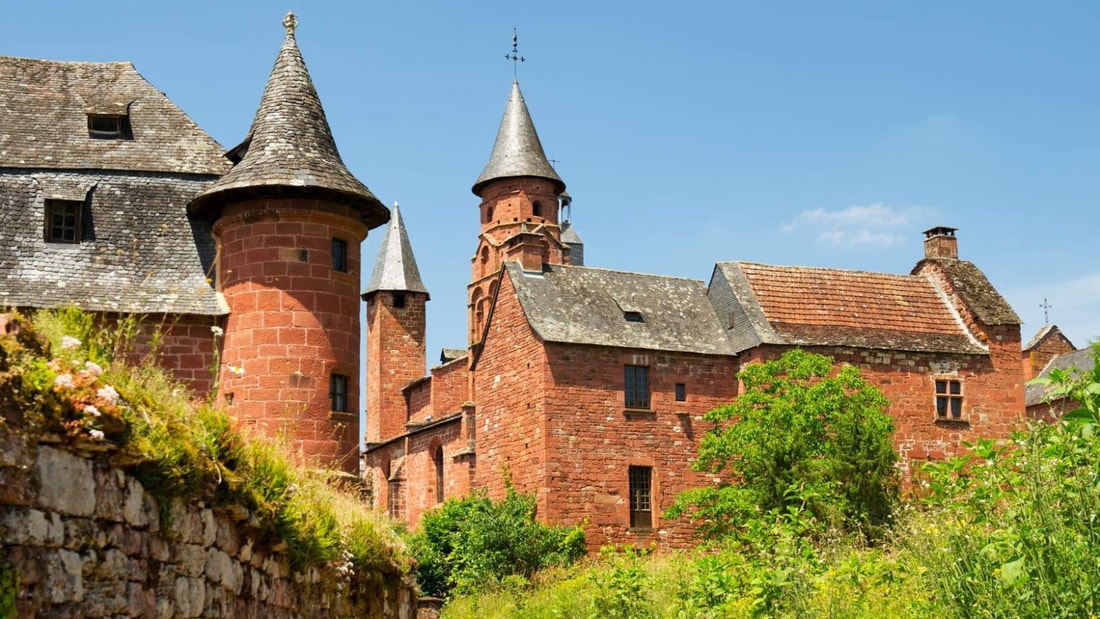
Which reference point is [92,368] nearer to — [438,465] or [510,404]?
A: [510,404]

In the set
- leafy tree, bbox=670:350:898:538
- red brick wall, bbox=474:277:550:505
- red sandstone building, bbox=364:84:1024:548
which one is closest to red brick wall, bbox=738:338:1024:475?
red sandstone building, bbox=364:84:1024:548

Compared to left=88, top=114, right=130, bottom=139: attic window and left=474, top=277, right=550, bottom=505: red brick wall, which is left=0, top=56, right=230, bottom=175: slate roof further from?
left=474, top=277, right=550, bottom=505: red brick wall

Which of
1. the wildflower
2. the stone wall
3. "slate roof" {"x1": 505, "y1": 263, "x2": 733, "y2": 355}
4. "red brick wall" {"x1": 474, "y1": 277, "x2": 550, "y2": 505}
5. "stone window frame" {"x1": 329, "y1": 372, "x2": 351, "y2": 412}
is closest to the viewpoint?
the stone wall

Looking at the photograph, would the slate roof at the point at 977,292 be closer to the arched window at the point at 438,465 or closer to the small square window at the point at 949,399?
the small square window at the point at 949,399

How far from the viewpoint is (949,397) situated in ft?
132

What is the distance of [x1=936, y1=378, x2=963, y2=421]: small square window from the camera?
40.1 m

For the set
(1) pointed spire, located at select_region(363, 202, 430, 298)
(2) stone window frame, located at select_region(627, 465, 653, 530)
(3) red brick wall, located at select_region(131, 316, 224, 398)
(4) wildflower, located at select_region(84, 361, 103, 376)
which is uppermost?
(1) pointed spire, located at select_region(363, 202, 430, 298)

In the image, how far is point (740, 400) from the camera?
36.0 metres

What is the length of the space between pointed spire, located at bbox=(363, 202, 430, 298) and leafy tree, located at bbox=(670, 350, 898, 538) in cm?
2322

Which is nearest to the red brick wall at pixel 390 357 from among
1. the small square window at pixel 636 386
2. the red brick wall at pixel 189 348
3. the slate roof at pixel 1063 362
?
the small square window at pixel 636 386

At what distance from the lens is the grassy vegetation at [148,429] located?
6.68 m

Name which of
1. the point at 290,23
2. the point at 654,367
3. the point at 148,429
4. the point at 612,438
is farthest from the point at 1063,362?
the point at 148,429

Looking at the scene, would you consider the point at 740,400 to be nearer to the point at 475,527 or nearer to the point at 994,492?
the point at 475,527

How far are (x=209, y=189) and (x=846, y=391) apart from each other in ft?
75.0
